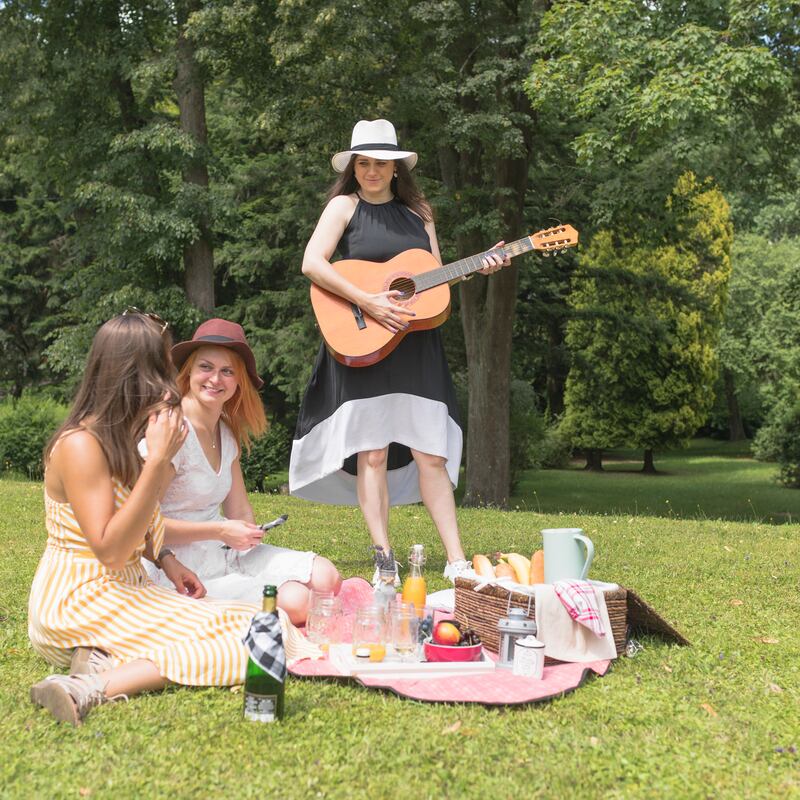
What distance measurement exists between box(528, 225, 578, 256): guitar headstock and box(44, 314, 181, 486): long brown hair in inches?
110

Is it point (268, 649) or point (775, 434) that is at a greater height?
point (268, 649)

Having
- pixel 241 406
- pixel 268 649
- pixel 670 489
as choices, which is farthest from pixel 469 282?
pixel 268 649

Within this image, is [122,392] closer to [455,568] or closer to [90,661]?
[90,661]

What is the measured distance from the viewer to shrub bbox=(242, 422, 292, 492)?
14.7 metres

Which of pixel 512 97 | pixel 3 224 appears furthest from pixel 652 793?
pixel 3 224

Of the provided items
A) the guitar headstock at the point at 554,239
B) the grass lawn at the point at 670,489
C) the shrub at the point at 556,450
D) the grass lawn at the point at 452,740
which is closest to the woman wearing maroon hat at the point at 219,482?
the grass lawn at the point at 452,740

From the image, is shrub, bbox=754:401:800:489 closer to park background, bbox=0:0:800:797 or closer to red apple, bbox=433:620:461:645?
park background, bbox=0:0:800:797

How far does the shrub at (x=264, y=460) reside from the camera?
14.7 metres

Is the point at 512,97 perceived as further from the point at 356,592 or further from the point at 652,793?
the point at 652,793

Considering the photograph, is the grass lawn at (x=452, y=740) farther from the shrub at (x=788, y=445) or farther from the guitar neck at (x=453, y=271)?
the shrub at (x=788, y=445)

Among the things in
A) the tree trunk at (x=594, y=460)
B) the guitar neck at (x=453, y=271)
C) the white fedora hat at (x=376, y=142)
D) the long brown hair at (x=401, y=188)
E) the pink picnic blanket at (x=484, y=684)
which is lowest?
the tree trunk at (x=594, y=460)

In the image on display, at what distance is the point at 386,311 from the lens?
5289mm

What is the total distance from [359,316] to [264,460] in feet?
31.6

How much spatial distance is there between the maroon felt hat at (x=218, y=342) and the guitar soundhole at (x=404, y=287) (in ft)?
4.23
